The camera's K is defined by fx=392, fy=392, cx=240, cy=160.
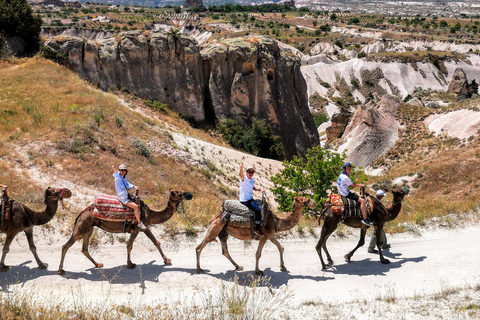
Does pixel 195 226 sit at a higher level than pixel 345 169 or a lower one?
lower

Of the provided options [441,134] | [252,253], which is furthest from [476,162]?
[252,253]

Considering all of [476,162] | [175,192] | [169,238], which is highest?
[175,192]

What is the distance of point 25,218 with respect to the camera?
9.69 m

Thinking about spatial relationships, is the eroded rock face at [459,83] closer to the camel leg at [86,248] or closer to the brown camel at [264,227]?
the brown camel at [264,227]

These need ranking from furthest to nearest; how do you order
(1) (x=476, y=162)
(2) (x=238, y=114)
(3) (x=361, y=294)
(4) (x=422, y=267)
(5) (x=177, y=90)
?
(2) (x=238, y=114)
(5) (x=177, y=90)
(1) (x=476, y=162)
(4) (x=422, y=267)
(3) (x=361, y=294)

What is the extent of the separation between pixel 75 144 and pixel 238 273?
12179mm

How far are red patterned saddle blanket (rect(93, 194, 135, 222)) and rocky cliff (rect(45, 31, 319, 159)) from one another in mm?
26862

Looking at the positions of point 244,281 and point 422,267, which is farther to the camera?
point 422,267

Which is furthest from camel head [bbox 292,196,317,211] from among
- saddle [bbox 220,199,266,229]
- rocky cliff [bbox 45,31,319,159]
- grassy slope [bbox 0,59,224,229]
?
rocky cliff [bbox 45,31,319,159]

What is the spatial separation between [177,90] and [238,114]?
6.76 meters

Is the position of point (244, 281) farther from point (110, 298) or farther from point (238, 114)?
point (238, 114)

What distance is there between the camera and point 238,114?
40219 mm

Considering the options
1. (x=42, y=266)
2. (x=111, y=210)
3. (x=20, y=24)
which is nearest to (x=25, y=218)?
(x=42, y=266)

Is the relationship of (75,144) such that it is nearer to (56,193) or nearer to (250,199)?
(56,193)
